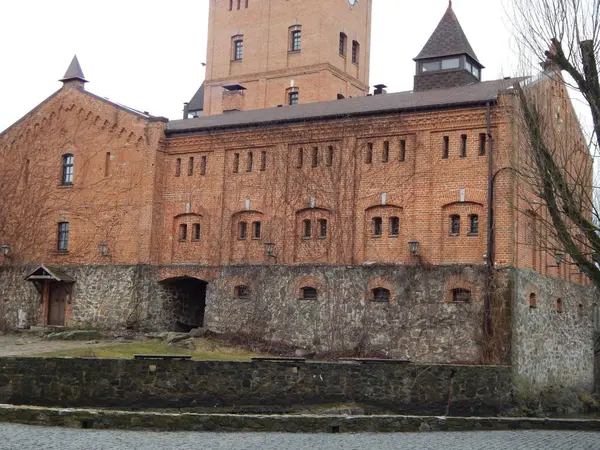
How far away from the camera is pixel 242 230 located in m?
31.7

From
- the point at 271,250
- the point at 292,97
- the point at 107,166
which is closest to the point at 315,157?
the point at 271,250

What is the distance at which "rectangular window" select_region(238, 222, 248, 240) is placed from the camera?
31531mm

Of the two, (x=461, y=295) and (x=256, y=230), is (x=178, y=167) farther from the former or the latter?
(x=461, y=295)

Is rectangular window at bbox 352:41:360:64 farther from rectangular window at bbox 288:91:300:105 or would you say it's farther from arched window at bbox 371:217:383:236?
arched window at bbox 371:217:383:236

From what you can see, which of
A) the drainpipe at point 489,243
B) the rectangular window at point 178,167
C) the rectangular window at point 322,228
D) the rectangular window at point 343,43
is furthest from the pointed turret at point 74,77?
the drainpipe at point 489,243

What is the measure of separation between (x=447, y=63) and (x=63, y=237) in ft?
54.0

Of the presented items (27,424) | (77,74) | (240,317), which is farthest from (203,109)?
(27,424)

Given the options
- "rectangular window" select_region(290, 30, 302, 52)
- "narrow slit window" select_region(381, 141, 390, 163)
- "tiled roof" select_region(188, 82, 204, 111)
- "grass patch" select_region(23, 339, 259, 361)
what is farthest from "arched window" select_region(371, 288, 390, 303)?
"tiled roof" select_region(188, 82, 204, 111)

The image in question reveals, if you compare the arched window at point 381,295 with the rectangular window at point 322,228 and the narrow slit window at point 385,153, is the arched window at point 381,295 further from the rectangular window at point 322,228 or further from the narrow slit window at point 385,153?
the narrow slit window at point 385,153

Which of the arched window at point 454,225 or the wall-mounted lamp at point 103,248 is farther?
the wall-mounted lamp at point 103,248

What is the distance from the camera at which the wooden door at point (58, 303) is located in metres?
34.0

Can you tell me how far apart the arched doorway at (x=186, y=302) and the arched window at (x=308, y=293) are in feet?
16.8

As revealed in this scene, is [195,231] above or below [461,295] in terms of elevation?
above

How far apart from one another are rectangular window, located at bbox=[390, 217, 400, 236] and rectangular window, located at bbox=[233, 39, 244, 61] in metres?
18.5
